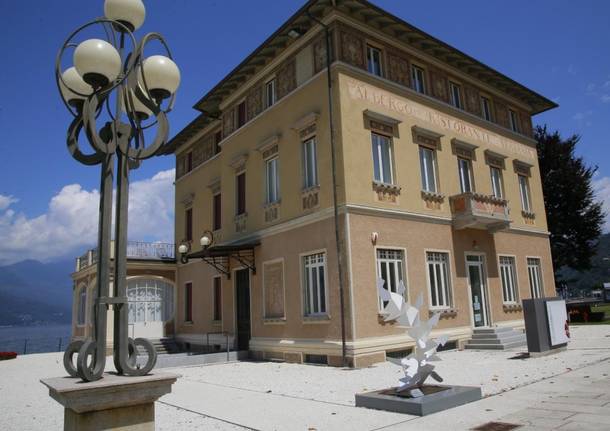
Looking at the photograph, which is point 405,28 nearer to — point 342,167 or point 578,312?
point 342,167

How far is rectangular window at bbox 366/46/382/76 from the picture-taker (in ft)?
50.9

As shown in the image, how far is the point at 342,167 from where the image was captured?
1372 centimetres

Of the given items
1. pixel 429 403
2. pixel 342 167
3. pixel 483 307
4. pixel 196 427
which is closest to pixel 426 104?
pixel 342 167

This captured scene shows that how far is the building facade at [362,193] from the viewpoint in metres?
14.0

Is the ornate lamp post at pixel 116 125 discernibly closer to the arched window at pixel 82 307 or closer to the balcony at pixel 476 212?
the balcony at pixel 476 212

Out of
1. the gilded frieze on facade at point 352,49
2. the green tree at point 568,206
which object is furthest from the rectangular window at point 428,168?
the green tree at point 568,206

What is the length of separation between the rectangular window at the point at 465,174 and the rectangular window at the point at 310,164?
5933 millimetres

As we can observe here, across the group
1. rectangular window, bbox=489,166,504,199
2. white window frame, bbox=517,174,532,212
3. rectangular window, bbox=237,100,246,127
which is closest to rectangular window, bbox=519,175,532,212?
white window frame, bbox=517,174,532,212

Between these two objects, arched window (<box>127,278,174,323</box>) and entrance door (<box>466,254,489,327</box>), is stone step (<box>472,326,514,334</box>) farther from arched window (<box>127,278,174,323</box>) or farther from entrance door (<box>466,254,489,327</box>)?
arched window (<box>127,278,174,323</box>)

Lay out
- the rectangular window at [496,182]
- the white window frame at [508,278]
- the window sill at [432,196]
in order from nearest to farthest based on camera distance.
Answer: the window sill at [432,196]
the white window frame at [508,278]
the rectangular window at [496,182]

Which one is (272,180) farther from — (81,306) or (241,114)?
(81,306)

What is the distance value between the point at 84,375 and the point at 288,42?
46.7 feet

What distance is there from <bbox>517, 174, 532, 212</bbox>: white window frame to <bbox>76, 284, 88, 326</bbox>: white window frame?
845 inches

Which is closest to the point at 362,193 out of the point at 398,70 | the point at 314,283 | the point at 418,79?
the point at 314,283
